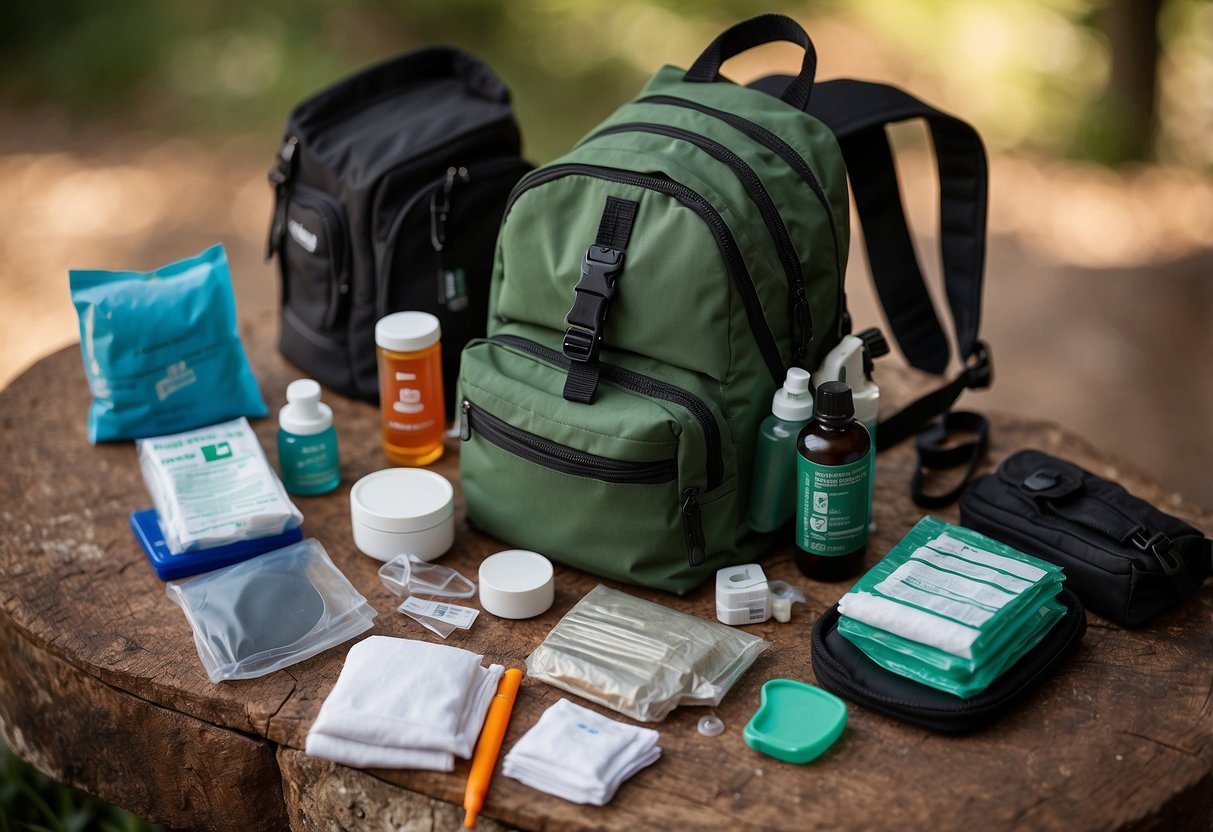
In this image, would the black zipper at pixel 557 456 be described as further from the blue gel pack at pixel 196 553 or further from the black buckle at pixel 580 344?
the blue gel pack at pixel 196 553

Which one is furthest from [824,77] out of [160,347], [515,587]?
[515,587]

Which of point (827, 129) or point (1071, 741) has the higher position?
point (827, 129)

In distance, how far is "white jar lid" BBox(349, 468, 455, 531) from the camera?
189 cm

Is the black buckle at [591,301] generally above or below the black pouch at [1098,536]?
above

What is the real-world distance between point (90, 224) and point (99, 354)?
2.86 meters

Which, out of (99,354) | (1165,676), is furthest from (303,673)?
(1165,676)

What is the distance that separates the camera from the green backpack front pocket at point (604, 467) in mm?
1741

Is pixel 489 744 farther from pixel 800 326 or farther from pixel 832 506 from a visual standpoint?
pixel 800 326

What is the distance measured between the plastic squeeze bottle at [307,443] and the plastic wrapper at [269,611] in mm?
194

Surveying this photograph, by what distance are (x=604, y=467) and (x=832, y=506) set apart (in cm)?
34

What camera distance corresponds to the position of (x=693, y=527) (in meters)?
1.78

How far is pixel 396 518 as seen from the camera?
1.88 m

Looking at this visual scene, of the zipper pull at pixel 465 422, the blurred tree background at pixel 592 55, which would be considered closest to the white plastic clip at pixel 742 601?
the zipper pull at pixel 465 422

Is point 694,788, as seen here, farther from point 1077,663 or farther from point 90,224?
point 90,224
